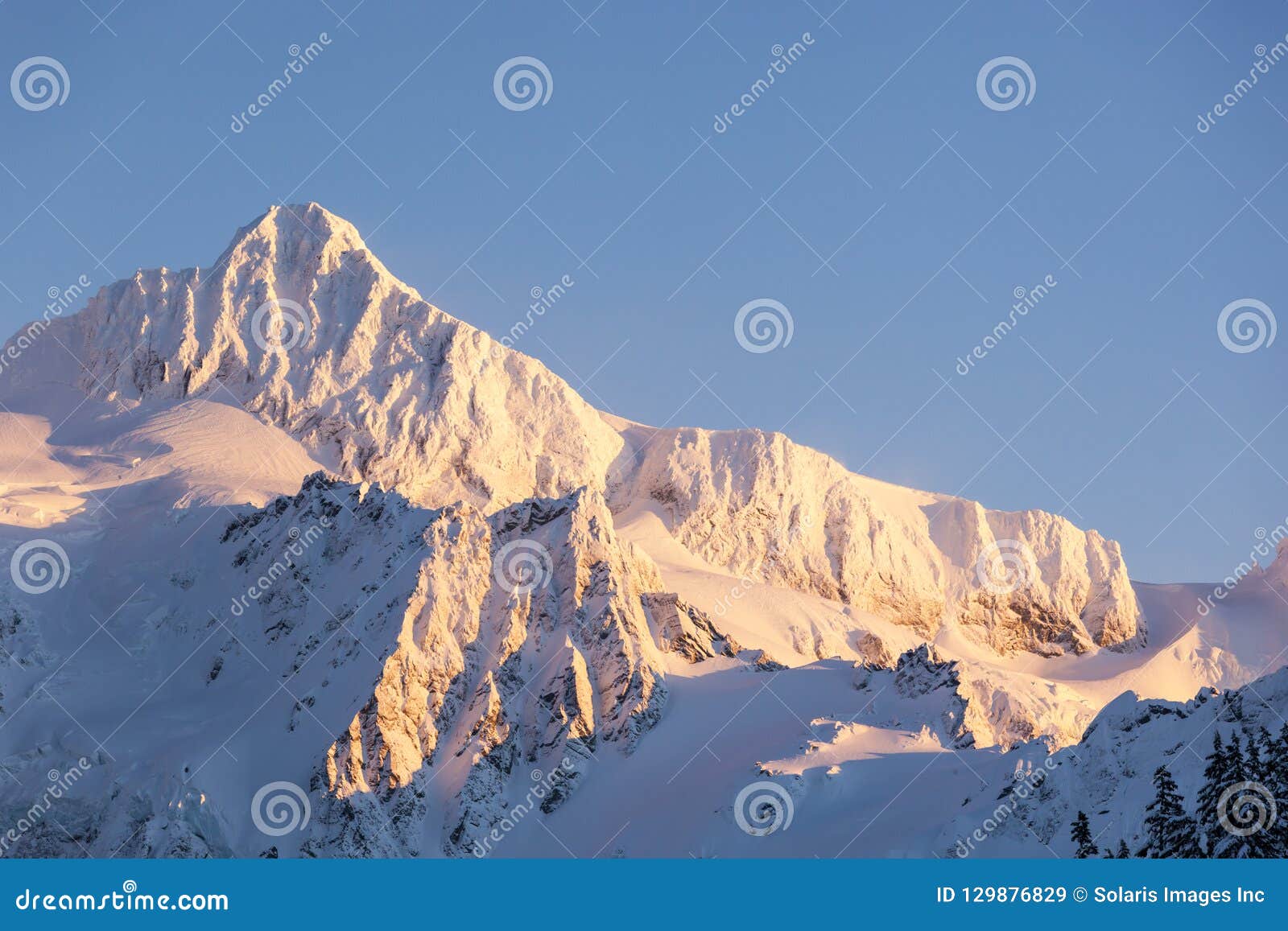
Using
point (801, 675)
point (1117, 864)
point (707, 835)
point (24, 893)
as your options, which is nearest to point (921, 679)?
point (801, 675)

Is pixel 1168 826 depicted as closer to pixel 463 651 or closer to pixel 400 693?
pixel 400 693

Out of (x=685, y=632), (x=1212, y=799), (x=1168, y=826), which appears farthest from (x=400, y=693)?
(x=1212, y=799)

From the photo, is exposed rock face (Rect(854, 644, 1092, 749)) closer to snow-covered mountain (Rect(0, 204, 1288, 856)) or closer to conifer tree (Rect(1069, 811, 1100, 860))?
snow-covered mountain (Rect(0, 204, 1288, 856))

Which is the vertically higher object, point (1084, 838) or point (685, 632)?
point (1084, 838)

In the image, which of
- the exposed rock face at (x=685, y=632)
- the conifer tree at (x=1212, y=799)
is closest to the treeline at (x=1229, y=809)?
the conifer tree at (x=1212, y=799)

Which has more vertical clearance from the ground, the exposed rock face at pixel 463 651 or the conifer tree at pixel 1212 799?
the conifer tree at pixel 1212 799

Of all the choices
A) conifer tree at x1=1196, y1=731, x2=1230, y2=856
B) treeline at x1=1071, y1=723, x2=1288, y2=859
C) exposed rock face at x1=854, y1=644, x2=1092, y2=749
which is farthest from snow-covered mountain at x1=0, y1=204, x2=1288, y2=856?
conifer tree at x1=1196, y1=731, x2=1230, y2=856

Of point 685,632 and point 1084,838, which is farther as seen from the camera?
point 685,632

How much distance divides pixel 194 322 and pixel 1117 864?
531 feet

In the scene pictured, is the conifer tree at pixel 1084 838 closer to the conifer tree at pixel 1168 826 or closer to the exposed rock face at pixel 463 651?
the conifer tree at pixel 1168 826

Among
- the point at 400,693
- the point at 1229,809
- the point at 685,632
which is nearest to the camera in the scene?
the point at 1229,809

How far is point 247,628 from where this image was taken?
138 m

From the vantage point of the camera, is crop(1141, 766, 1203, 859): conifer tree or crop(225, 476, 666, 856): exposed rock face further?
crop(225, 476, 666, 856): exposed rock face

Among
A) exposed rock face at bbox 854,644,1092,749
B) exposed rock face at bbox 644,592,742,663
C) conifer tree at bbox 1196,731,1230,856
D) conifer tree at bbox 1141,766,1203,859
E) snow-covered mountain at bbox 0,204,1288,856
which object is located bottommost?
snow-covered mountain at bbox 0,204,1288,856
